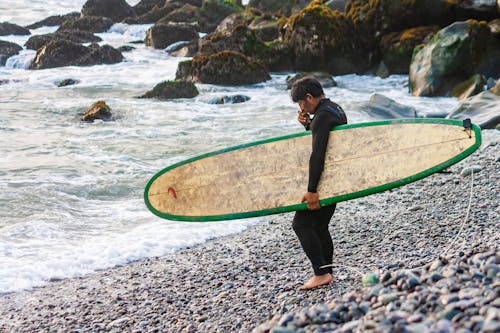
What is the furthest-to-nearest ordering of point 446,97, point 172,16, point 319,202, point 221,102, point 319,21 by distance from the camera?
point 172,16
point 319,21
point 221,102
point 446,97
point 319,202

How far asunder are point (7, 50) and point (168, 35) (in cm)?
718

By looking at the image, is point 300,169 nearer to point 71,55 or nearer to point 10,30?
point 71,55

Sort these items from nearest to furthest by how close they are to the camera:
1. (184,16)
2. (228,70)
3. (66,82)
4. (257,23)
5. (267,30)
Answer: (228,70) < (66,82) < (267,30) < (257,23) < (184,16)

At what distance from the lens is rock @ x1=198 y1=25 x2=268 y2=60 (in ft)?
75.3

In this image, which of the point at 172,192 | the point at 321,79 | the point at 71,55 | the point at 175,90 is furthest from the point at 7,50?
the point at 172,192

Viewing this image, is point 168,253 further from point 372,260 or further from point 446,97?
point 446,97

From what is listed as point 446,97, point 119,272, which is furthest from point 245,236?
point 446,97

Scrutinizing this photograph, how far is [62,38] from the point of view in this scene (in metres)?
32.7

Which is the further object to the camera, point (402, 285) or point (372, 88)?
point (372, 88)

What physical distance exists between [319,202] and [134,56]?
25.3 meters

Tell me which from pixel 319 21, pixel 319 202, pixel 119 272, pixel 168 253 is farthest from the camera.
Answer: pixel 319 21

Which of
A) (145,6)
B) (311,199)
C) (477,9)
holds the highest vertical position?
(145,6)

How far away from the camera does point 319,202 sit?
504 centimetres

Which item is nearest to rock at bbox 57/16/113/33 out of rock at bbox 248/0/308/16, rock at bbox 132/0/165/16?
rock at bbox 132/0/165/16
